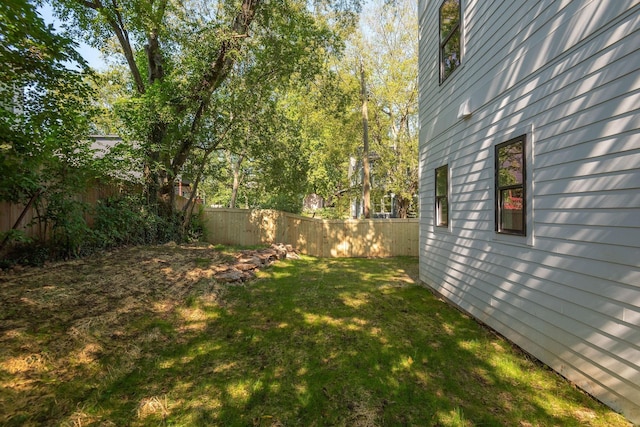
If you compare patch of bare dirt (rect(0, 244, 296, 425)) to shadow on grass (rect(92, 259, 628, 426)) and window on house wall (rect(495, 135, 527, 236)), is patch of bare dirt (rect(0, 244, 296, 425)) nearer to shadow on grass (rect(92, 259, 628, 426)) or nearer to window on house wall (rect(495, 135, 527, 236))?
shadow on grass (rect(92, 259, 628, 426))

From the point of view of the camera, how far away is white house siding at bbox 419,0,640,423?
2.12 m

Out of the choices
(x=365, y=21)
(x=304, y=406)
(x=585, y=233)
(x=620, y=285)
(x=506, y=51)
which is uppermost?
(x=365, y=21)

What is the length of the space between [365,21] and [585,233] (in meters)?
16.3

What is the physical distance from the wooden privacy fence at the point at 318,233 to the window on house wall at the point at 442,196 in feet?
18.6

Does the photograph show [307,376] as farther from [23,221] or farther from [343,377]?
[23,221]

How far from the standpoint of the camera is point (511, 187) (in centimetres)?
348

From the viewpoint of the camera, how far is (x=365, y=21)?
A: 599 inches

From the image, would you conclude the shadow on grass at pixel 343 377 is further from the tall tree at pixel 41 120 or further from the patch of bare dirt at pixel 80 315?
the tall tree at pixel 41 120

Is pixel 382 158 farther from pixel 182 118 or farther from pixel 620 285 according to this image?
pixel 620 285

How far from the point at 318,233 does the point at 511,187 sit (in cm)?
855

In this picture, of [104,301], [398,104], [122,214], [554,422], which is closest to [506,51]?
[554,422]

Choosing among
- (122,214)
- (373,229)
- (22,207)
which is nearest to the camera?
(22,207)

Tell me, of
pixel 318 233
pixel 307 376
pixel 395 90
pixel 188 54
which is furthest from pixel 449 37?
pixel 395 90

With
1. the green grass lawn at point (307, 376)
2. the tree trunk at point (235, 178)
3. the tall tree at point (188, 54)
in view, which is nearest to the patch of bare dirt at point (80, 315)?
the green grass lawn at point (307, 376)
